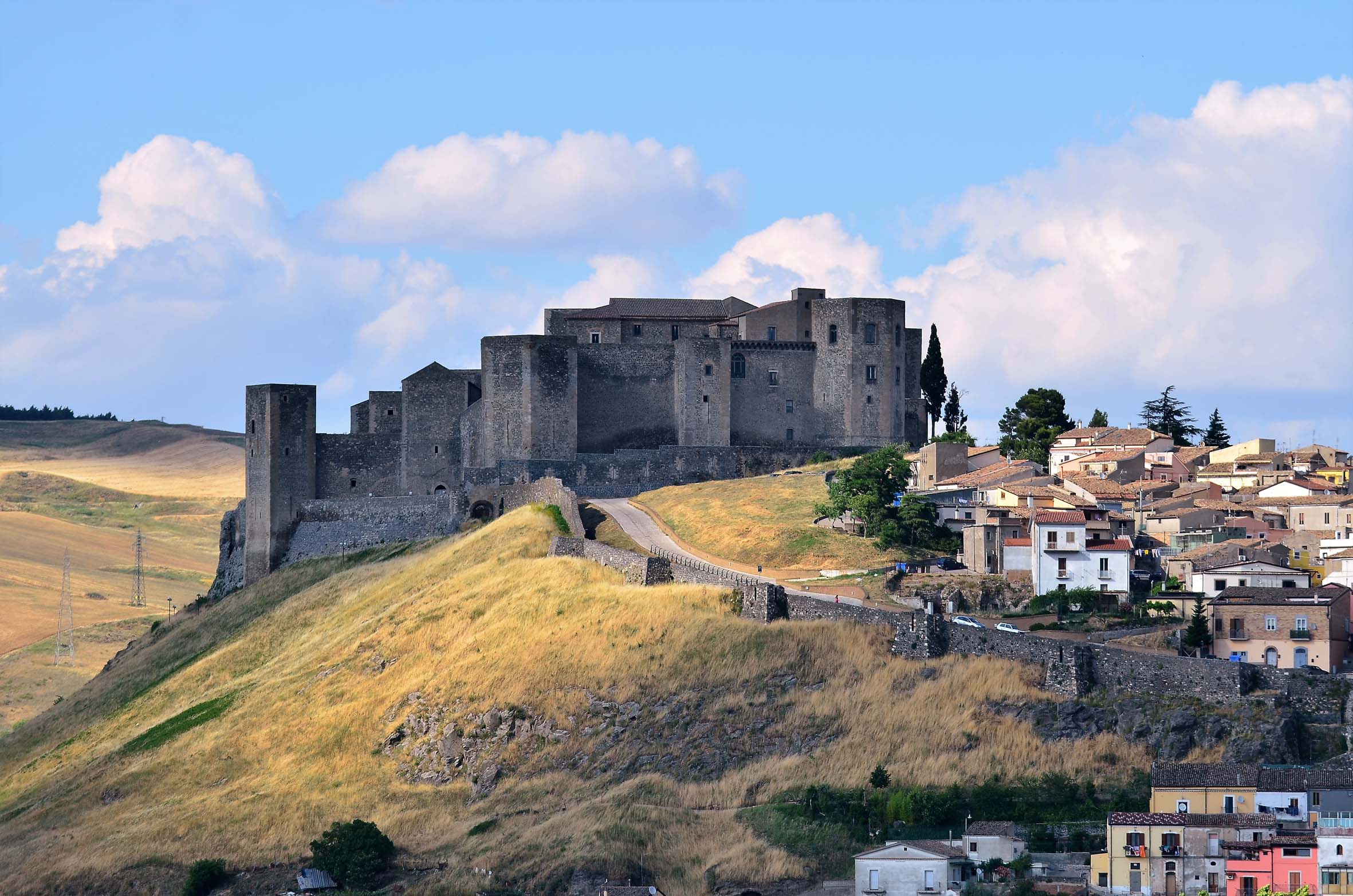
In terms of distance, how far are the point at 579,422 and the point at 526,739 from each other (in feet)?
116

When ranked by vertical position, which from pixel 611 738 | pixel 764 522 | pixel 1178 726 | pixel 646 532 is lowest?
pixel 611 738

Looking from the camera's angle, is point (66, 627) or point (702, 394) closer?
point (702, 394)

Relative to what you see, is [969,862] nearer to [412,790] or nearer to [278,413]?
[412,790]

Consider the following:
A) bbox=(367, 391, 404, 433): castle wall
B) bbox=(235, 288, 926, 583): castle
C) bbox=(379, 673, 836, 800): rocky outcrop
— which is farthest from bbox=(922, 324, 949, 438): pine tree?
bbox=(379, 673, 836, 800): rocky outcrop

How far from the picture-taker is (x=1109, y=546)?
6838cm

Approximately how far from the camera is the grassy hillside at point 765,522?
255ft

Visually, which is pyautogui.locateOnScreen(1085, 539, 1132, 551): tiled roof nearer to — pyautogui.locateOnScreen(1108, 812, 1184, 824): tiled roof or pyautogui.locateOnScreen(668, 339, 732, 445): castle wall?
pyautogui.locateOnScreen(1108, 812, 1184, 824): tiled roof

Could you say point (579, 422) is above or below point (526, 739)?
above

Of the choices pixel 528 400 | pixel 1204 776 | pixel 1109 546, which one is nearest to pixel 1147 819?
pixel 1204 776

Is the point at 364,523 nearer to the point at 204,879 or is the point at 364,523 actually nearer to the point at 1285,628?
the point at 204,879

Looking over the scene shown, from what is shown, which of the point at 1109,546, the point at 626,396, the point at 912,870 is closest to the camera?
the point at 912,870

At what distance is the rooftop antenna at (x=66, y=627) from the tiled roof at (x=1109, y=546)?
2675 inches

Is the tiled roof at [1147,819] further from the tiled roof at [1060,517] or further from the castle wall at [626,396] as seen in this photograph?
Result: the castle wall at [626,396]

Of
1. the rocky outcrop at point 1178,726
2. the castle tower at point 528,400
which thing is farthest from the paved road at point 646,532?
the rocky outcrop at point 1178,726
